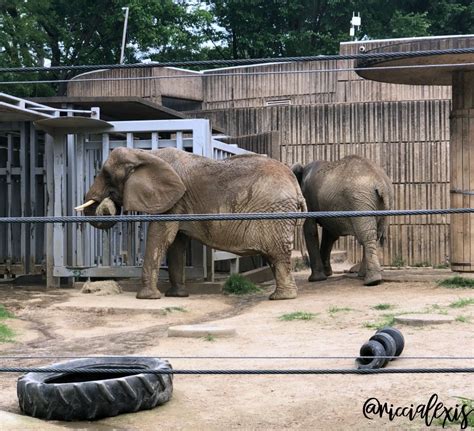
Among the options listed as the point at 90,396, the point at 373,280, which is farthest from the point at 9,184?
the point at 90,396

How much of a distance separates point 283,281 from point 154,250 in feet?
5.42

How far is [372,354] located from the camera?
6.31 meters

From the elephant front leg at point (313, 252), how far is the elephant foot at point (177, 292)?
2542mm

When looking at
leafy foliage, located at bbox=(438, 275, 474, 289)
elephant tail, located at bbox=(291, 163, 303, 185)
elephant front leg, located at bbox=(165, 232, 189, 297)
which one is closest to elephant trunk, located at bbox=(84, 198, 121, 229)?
elephant front leg, located at bbox=(165, 232, 189, 297)

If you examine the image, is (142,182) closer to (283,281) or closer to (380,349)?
(283,281)

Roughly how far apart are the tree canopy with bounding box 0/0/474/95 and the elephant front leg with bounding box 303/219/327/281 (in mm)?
19025

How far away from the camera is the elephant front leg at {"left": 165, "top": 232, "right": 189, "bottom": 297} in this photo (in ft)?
38.5

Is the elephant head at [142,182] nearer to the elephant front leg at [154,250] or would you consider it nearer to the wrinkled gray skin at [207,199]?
the wrinkled gray skin at [207,199]

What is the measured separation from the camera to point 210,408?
570cm

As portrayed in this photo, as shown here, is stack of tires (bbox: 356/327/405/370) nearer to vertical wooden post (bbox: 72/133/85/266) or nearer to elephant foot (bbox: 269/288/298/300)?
elephant foot (bbox: 269/288/298/300)

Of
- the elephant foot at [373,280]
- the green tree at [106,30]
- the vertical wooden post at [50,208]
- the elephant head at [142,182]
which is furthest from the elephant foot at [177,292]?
the green tree at [106,30]

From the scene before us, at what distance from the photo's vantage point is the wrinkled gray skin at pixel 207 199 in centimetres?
1148

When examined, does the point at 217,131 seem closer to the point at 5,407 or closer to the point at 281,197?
the point at 281,197

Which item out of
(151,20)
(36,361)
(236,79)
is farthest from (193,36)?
(36,361)
